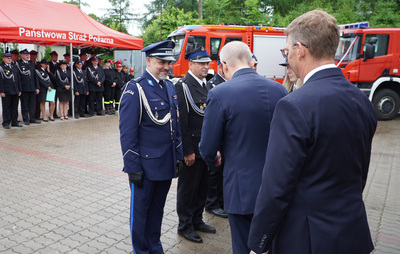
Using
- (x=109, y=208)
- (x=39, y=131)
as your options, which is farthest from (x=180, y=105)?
(x=39, y=131)

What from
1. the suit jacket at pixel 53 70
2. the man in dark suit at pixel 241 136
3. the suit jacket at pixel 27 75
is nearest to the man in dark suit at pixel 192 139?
the man in dark suit at pixel 241 136

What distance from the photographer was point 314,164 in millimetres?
1505

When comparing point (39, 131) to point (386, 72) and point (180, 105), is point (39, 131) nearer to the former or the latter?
point (180, 105)

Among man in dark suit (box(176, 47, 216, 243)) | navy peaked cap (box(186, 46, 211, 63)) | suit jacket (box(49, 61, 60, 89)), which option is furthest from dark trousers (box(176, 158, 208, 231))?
suit jacket (box(49, 61, 60, 89))

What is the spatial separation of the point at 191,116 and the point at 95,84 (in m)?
10.1

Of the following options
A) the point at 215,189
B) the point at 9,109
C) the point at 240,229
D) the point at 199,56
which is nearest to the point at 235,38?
the point at 9,109

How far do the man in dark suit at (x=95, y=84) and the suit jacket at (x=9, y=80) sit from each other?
9.63ft

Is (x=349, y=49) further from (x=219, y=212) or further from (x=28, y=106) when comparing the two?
(x=28, y=106)

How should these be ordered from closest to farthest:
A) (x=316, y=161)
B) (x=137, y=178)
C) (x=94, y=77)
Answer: (x=316, y=161) < (x=137, y=178) < (x=94, y=77)

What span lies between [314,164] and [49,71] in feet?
39.9

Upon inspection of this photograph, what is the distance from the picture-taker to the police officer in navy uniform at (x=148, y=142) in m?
3.05

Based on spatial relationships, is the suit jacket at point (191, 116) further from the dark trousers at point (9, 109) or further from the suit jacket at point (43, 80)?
the suit jacket at point (43, 80)

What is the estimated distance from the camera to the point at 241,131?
2.44 metres

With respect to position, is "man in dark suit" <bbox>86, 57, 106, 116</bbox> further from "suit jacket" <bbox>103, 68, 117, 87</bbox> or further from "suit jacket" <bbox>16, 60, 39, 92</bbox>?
"suit jacket" <bbox>16, 60, 39, 92</bbox>
